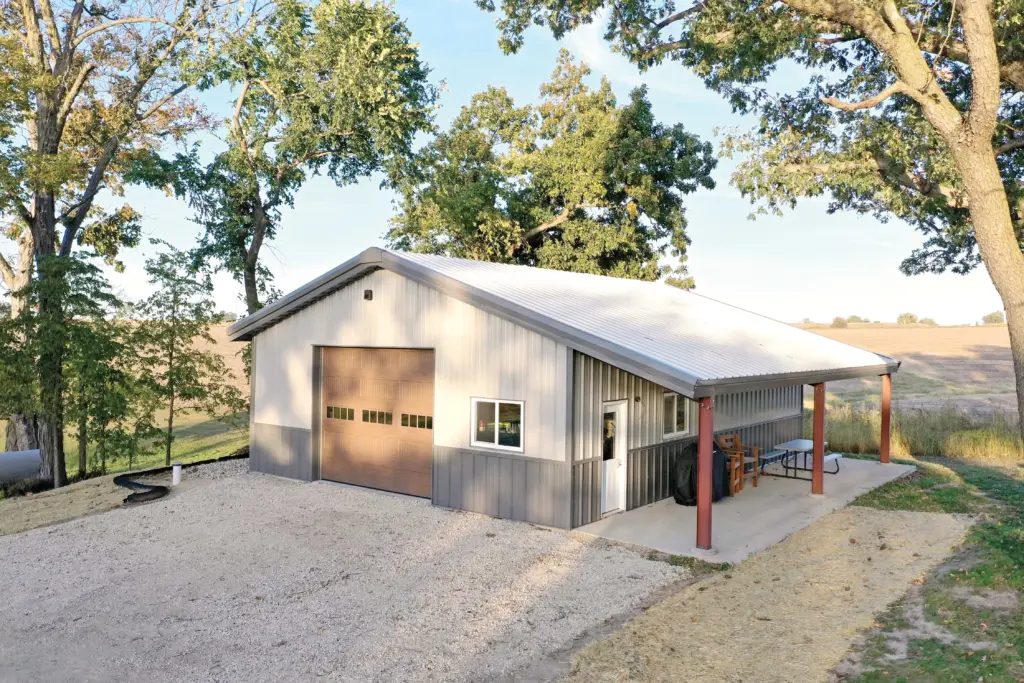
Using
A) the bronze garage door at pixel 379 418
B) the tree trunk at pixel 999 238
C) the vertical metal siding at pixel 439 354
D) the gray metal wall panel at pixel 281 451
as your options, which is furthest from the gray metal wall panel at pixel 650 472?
the gray metal wall panel at pixel 281 451

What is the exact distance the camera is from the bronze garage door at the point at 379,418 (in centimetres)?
1237

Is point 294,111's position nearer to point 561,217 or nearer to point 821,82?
point 561,217

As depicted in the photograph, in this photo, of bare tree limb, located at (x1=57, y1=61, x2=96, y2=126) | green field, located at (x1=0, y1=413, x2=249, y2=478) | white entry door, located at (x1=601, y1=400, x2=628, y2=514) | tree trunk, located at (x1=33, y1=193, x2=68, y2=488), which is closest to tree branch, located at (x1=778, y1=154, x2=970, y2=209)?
white entry door, located at (x1=601, y1=400, x2=628, y2=514)

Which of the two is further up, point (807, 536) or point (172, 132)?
point (172, 132)

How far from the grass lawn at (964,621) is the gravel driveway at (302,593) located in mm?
2418

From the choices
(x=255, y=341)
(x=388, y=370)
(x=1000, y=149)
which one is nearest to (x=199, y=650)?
(x=388, y=370)

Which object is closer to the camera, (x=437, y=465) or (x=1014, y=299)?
(x=1014, y=299)

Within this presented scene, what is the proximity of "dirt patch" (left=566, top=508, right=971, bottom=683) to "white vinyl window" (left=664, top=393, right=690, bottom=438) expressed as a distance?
2984 mm

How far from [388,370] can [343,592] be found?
546 centimetres

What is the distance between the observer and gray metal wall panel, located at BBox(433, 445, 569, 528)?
10.4 metres

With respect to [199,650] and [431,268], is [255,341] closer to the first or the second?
[431,268]

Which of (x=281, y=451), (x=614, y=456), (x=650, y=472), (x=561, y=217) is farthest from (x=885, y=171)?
(x=281, y=451)

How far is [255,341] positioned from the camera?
15086 mm

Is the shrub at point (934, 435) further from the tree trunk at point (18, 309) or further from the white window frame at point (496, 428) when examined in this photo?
the tree trunk at point (18, 309)
